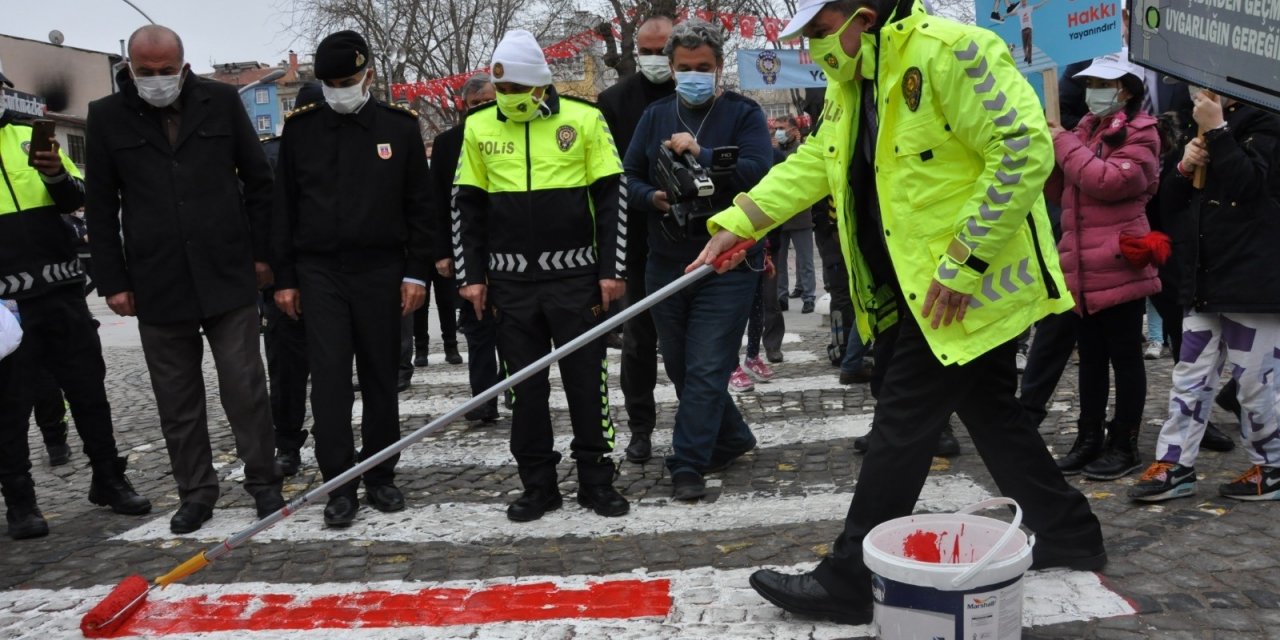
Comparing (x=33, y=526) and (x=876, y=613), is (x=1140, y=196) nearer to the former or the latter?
(x=876, y=613)

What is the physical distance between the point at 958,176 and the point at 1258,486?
2.32 m

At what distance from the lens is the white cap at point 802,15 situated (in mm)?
3592

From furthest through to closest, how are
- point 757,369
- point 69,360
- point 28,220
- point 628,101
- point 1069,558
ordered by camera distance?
point 757,369 < point 628,101 < point 69,360 < point 28,220 < point 1069,558

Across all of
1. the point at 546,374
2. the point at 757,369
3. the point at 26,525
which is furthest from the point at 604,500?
the point at 757,369

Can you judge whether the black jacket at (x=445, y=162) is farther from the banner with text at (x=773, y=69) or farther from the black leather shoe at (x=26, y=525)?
the banner with text at (x=773, y=69)

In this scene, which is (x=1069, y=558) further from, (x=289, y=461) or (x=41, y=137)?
(x=41, y=137)

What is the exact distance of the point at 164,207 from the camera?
534 cm

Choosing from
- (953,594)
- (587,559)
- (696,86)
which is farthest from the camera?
(696,86)

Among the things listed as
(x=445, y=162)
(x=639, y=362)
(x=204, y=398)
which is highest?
(x=445, y=162)

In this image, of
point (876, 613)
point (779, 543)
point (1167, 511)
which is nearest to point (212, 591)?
point (779, 543)

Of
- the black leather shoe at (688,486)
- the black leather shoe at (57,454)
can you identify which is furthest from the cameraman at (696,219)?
the black leather shoe at (57,454)

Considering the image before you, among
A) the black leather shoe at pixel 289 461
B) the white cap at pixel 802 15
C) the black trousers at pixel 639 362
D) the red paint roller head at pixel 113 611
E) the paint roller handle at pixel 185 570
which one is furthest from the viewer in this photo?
the black leather shoe at pixel 289 461

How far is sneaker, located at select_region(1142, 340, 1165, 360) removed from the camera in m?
8.45

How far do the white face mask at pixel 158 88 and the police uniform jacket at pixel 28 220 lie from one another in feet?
2.74
